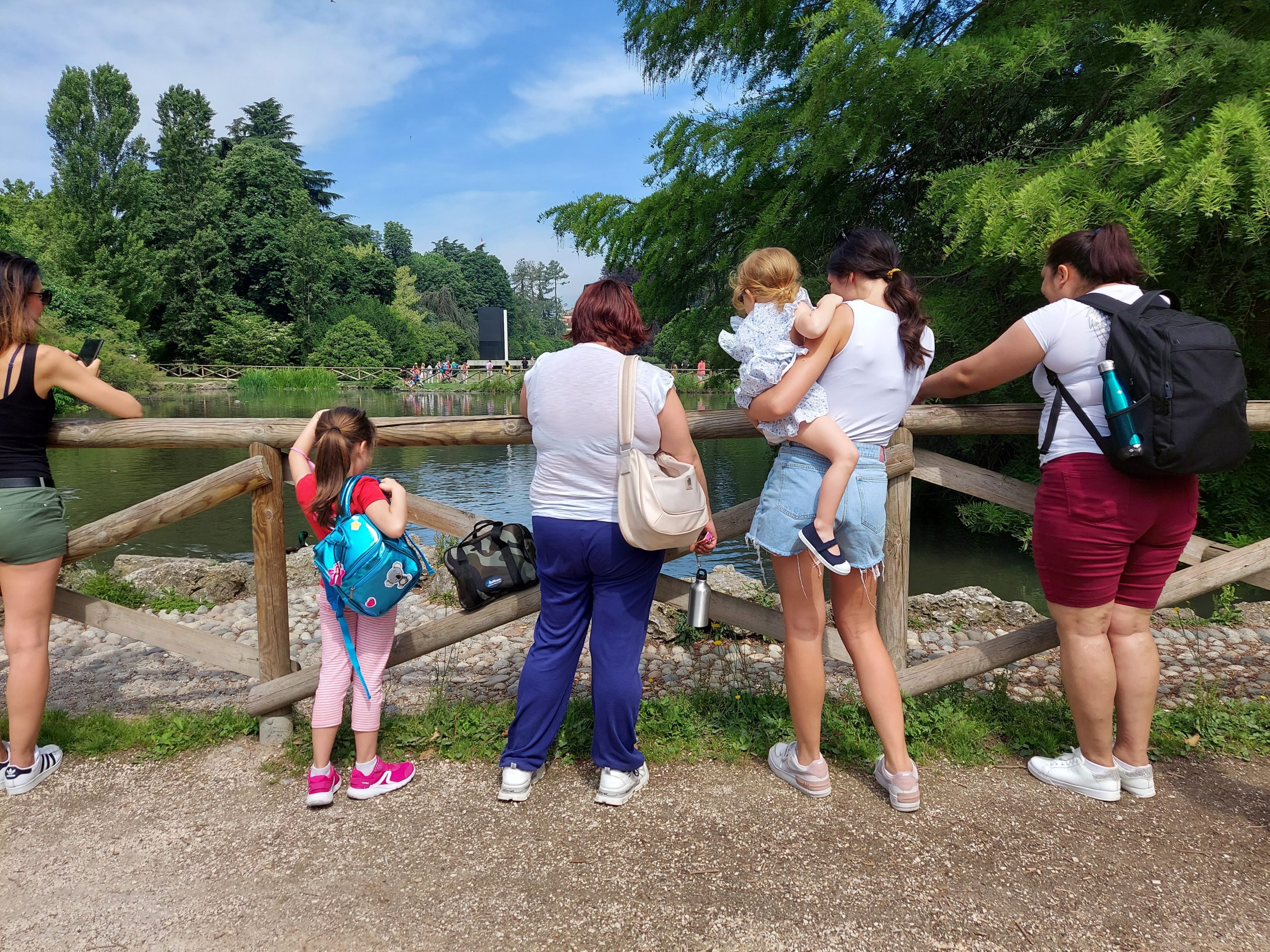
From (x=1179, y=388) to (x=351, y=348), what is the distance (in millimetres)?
54073

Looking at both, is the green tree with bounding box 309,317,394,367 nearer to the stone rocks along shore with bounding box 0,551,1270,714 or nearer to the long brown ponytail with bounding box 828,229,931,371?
the stone rocks along shore with bounding box 0,551,1270,714

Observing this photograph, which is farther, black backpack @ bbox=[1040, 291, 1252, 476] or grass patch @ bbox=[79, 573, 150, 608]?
grass patch @ bbox=[79, 573, 150, 608]

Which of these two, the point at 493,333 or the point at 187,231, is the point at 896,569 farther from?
the point at 493,333

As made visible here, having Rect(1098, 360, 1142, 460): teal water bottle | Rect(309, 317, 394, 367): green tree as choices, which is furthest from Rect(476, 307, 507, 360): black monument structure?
Rect(1098, 360, 1142, 460): teal water bottle

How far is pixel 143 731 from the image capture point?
3426mm

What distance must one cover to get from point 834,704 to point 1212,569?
1671 millimetres

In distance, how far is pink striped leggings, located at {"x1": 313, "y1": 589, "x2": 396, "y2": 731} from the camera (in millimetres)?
3008

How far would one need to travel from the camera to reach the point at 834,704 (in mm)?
3732

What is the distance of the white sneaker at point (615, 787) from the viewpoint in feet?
9.52

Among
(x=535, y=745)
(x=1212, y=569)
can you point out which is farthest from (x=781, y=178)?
(x=535, y=745)

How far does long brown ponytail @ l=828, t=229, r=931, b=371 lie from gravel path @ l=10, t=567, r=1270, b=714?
7.08ft

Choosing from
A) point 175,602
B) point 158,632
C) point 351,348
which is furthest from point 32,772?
point 351,348

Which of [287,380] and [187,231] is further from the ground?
[187,231]

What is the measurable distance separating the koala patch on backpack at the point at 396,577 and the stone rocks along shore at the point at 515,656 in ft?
2.94
